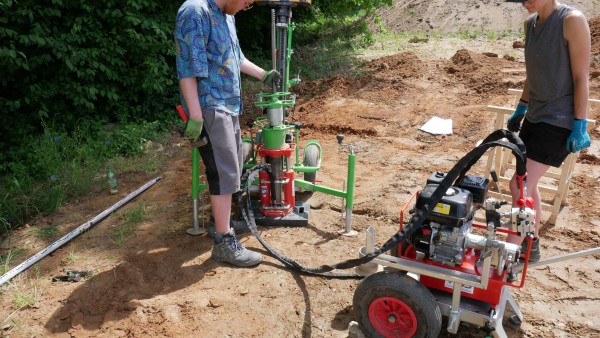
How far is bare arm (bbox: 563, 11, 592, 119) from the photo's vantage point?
255 cm

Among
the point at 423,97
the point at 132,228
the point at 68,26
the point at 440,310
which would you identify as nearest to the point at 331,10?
the point at 423,97

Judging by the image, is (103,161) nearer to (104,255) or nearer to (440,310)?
(104,255)

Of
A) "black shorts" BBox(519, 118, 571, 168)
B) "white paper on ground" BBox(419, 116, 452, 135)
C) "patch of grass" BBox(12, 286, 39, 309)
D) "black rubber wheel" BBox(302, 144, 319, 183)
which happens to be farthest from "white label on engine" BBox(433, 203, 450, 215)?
"white paper on ground" BBox(419, 116, 452, 135)

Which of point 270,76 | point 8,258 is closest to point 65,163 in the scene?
point 8,258

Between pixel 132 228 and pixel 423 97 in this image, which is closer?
pixel 132 228

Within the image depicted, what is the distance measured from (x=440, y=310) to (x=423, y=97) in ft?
19.8

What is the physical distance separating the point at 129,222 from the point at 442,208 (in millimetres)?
2906

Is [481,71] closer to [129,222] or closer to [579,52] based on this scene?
[579,52]

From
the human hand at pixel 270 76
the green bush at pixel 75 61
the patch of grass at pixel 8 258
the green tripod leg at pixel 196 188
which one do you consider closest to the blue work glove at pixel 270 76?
the human hand at pixel 270 76

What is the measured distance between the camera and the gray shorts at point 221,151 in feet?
10.2

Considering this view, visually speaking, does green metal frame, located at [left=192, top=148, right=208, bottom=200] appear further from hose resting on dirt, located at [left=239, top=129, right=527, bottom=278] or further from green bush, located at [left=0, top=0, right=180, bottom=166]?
green bush, located at [left=0, top=0, right=180, bottom=166]

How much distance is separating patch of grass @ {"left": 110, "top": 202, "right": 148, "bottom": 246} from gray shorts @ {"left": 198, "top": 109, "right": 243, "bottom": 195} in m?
1.13

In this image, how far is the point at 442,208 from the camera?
2.39 metres

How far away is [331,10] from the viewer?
430 inches
